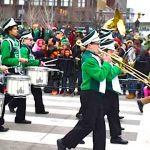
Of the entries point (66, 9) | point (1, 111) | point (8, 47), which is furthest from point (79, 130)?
point (66, 9)

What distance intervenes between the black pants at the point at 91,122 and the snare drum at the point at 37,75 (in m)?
3.21

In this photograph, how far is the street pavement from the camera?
8.06m

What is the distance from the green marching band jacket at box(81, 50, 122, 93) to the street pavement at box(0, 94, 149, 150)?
4.40ft

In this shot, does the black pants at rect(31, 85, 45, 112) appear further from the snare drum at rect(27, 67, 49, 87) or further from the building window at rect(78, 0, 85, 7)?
the building window at rect(78, 0, 85, 7)

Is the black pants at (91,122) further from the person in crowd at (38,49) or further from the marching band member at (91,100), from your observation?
the person in crowd at (38,49)

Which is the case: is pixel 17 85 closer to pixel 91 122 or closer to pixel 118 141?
pixel 118 141

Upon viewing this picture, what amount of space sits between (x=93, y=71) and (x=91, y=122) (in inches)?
27.5

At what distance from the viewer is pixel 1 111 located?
8.58m

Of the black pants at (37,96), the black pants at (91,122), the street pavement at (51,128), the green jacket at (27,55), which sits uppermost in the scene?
the green jacket at (27,55)

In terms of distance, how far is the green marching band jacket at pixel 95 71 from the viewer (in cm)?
677

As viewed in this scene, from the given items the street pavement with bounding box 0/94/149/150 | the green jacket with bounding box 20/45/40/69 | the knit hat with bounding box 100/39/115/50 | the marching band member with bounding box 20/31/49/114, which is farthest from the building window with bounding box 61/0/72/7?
the knit hat with bounding box 100/39/115/50

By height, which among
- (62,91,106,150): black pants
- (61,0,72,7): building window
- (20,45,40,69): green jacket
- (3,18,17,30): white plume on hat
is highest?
(61,0,72,7): building window

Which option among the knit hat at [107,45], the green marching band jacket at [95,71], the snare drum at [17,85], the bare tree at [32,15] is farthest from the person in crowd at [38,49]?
the bare tree at [32,15]

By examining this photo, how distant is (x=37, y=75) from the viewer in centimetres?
1019
